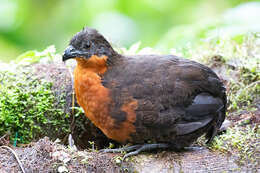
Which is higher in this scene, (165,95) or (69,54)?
(69,54)

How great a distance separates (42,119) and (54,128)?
190 mm

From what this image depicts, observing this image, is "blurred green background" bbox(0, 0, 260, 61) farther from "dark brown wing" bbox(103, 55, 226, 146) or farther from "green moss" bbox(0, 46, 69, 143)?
"dark brown wing" bbox(103, 55, 226, 146)

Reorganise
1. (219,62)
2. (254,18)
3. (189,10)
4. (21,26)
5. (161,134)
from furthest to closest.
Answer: (189,10) < (21,26) < (254,18) < (219,62) < (161,134)

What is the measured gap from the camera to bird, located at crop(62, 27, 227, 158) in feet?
12.9

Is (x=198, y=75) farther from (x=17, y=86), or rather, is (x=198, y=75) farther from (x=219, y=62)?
(x=17, y=86)

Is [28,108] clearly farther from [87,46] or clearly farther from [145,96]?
[145,96]

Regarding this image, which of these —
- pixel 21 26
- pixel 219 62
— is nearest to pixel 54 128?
pixel 219 62

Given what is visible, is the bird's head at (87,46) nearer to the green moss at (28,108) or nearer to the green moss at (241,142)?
the green moss at (28,108)

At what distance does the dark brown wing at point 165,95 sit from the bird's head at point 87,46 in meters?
0.19

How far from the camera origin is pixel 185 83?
4.08 meters

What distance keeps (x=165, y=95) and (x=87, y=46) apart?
907 mm

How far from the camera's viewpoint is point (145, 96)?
3943mm

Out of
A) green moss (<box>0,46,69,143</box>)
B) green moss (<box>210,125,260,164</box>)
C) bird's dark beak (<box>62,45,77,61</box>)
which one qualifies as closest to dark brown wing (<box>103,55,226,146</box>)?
green moss (<box>210,125,260,164</box>)

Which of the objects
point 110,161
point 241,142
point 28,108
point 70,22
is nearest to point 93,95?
point 110,161
